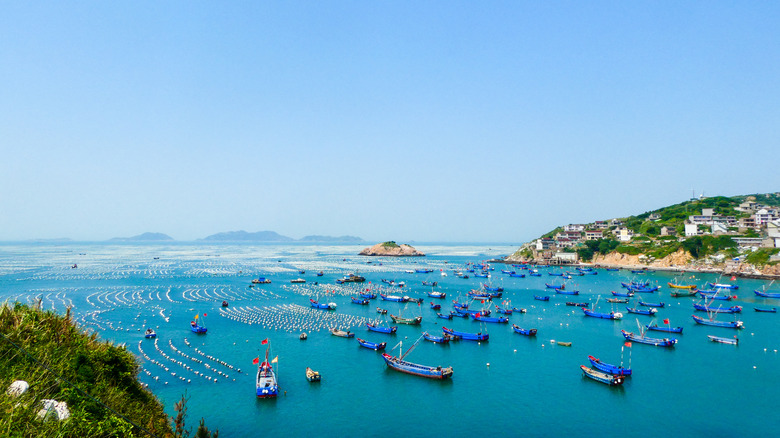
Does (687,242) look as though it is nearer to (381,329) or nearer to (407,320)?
(407,320)

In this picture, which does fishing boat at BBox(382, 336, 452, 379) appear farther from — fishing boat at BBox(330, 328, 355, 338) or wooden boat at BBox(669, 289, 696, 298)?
wooden boat at BBox(669, 289, 696, 298)

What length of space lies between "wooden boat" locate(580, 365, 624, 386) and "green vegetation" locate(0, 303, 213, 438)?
33645 mm

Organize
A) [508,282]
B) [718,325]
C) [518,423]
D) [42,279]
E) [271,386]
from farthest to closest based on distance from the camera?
[508,282], [42,279], [718,325], [271,386], [518,423]

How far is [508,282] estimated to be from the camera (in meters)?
115

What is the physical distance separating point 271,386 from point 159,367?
1340 cm

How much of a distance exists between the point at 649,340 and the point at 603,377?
1828 cm

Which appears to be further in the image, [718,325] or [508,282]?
[508,282]

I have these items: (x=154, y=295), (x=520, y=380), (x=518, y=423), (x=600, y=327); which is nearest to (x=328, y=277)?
(x=154, y=295)

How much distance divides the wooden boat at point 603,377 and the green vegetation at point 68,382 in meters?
33.6

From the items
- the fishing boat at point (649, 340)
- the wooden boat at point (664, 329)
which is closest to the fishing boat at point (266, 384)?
the fishing boat at point (649, 340)

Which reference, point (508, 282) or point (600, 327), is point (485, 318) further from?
point (508, 282)

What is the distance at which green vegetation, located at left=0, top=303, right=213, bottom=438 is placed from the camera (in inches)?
487

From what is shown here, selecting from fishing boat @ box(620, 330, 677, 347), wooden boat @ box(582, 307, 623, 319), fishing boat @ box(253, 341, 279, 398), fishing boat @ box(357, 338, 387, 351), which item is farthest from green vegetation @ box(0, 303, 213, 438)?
wooden boat @ box(582, 307, 623, 319)

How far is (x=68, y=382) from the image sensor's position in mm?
12266
